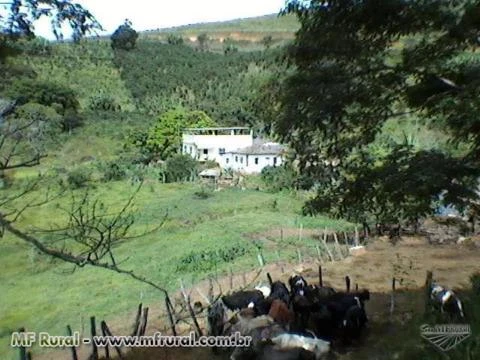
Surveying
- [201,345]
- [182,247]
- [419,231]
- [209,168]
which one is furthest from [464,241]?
[209,168]

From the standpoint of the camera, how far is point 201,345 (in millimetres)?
10016

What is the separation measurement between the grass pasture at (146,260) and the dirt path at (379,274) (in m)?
1.41

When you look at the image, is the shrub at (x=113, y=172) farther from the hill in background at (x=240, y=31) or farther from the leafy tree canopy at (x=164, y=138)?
the hill in background at (x=240, y=31)

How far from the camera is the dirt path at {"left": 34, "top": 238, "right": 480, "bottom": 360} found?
1138 cm

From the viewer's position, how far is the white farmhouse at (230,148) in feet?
164

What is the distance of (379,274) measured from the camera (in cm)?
1659

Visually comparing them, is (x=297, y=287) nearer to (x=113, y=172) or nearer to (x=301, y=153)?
(x=301, y=153)

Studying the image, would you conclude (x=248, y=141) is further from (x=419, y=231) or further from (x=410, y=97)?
(x=410, y=97)

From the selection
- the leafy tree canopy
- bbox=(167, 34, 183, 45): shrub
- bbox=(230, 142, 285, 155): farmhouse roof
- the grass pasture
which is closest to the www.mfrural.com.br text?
the grass pasture

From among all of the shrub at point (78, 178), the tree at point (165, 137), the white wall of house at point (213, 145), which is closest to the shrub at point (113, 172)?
the shrub at point (78, 178)

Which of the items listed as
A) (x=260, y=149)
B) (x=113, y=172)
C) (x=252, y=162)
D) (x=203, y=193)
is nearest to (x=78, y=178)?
(x=113, y=172)

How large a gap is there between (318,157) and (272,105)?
1.09 m

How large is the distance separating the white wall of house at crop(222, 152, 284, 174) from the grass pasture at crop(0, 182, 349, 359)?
1307cm

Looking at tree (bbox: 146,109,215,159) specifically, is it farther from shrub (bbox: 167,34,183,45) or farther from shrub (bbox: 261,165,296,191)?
shrub (bbox: 167,34,183,45)
